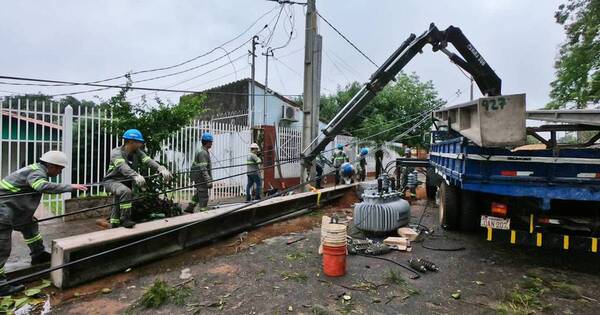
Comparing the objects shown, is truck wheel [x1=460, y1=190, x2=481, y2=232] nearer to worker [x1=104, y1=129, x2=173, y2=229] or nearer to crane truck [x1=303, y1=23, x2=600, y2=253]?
crane truck [x1=303, y1=23, x2=600, y2=253]

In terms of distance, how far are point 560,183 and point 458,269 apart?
1.55 metres

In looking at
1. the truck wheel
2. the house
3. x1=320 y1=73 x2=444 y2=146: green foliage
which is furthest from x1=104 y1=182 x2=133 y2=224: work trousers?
x1=320 y1=73 x2=444 y2=146: green foliage

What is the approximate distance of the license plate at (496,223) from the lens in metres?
4.31

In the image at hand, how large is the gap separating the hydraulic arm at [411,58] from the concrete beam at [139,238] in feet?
10.5

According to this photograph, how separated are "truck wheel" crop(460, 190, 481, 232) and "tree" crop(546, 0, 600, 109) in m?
13.8

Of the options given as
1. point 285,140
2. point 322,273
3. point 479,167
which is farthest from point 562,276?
point 285,140

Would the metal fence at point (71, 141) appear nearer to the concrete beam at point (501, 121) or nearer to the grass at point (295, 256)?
the grass at point (295, 256)

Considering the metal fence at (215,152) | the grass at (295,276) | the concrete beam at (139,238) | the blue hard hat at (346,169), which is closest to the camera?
the concrete beam at (139,238)

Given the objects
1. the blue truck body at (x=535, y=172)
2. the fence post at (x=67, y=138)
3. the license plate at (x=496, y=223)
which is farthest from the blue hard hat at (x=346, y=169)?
the fence post at (x=67, y=138)

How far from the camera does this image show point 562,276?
4246mm

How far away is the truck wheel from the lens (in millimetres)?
5514

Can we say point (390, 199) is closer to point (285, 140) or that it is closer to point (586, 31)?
point (285, 140)

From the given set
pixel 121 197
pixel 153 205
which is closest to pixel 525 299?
pixel 121 197

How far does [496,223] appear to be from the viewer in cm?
437
